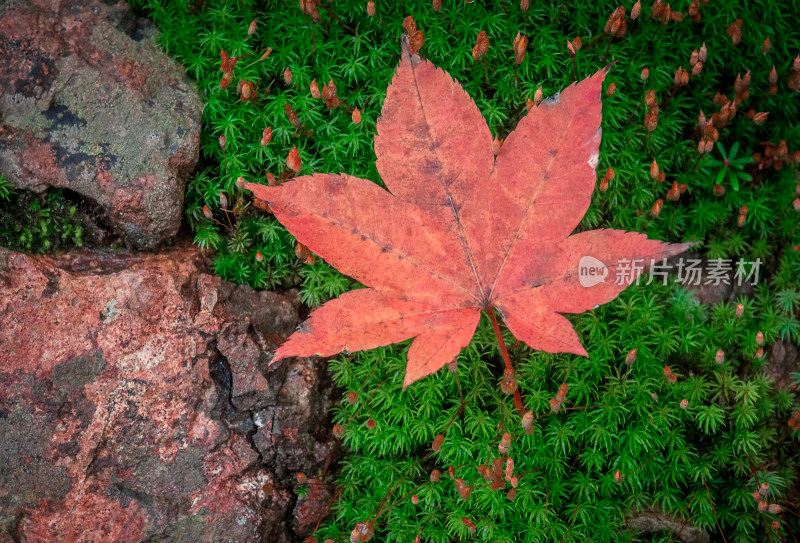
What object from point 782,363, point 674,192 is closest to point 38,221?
point 674,192

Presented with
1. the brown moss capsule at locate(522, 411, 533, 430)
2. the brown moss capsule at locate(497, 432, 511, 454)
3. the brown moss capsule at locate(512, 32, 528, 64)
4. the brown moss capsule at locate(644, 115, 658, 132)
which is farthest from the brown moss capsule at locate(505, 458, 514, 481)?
the brown moss capsule at locate(512, 32, 528, 64)

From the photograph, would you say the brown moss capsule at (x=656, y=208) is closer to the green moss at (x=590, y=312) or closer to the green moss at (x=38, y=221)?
the green moss at (x=590, y=312)

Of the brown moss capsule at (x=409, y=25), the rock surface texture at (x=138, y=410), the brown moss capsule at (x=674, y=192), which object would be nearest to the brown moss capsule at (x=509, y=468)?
the rock surface texture at (x=138, y=410)

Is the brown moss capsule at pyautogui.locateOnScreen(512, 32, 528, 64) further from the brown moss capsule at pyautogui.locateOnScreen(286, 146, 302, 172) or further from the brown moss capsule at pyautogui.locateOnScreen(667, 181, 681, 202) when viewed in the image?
the brown moss capsule at pyautogui.locateOnScreen(286, 146, 302, 172)

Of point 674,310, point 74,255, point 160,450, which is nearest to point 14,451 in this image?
point 160,450

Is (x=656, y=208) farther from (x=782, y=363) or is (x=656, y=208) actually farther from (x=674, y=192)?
(x=782, y=363)
